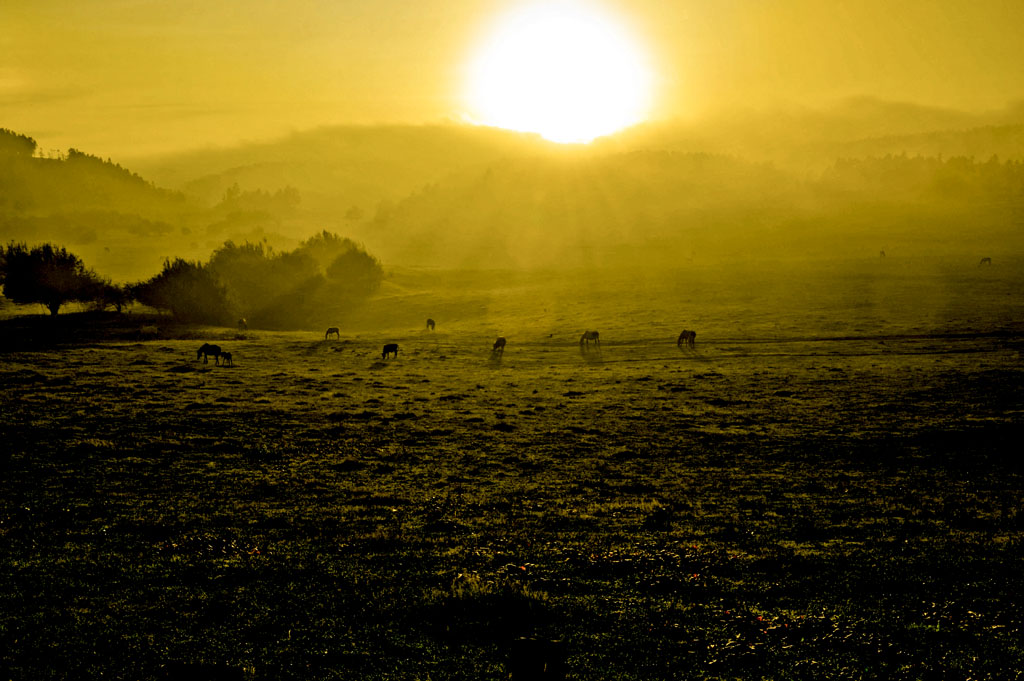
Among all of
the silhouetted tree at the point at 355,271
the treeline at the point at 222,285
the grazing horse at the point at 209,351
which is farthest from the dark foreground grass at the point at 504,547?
the silhouetted tree at the point at 355,271

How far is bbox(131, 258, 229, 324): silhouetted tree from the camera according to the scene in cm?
7700

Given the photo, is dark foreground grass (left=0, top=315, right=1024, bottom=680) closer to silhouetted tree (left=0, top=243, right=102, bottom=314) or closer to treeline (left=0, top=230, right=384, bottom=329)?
silhouetted tree (left=0, top=243, right=102, bottom=314)

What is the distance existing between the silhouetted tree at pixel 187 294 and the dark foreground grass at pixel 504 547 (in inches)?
2152

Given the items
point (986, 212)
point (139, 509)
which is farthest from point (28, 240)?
point (986, 212)

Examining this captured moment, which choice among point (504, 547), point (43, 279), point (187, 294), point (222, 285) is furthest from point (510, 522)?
point (222, 285)

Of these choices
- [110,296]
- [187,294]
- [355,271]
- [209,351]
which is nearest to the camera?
[209,351]

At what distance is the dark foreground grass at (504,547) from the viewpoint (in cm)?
1018

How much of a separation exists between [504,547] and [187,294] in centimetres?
7642

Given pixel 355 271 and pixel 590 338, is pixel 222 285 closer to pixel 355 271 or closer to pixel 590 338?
pixel 355 271

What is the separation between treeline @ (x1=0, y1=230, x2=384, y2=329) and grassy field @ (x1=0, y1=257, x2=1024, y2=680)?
3835 centimetres

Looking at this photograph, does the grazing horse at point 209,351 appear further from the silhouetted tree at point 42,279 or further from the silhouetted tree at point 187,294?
the silhouetted tree at point 42,279

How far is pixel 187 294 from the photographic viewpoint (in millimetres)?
77750

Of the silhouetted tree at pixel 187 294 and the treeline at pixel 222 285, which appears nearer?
the treeline at pixel 222 285

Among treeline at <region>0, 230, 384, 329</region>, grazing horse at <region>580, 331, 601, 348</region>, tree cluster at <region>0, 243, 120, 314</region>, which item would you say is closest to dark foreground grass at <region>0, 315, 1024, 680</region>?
grazing horse at <region>580, 331, 601, 348</region>
